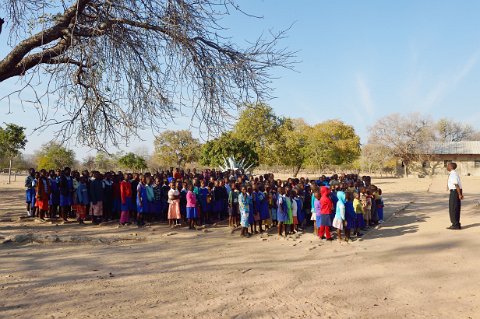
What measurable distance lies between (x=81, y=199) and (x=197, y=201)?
11.4ft

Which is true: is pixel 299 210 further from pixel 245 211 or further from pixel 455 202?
pixel 455 202

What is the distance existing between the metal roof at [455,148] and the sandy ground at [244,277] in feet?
128

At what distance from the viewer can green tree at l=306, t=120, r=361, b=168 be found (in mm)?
37656

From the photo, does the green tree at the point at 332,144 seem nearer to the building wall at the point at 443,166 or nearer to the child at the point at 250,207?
the building wall at the point at 443,166

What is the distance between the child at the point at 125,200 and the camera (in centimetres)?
1070

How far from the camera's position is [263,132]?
2977 centimetres

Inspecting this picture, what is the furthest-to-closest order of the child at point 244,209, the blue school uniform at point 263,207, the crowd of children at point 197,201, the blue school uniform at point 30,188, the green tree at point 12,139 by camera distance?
the green tree at point 12,139, the blue school uniform at point 30,188, the blue school uniform at point 263,207, the crowd of children at point 197,201, the child at point 244,209

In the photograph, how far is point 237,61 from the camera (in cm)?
715

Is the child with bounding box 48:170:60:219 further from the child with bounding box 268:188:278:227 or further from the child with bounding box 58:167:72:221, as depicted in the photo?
the child with bounding box 268:188:278:227

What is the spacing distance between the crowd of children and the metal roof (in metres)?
36.8

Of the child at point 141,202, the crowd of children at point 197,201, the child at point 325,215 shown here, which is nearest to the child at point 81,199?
the crowd of children at point 197,201

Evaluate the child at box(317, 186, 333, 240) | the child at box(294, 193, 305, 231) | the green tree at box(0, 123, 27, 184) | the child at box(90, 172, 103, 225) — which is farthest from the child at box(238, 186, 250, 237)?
the green tree at box(0, 123, 27, 184)

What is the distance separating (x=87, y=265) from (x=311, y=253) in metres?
4.09

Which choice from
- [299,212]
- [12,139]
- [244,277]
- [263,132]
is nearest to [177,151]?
[263,132]
